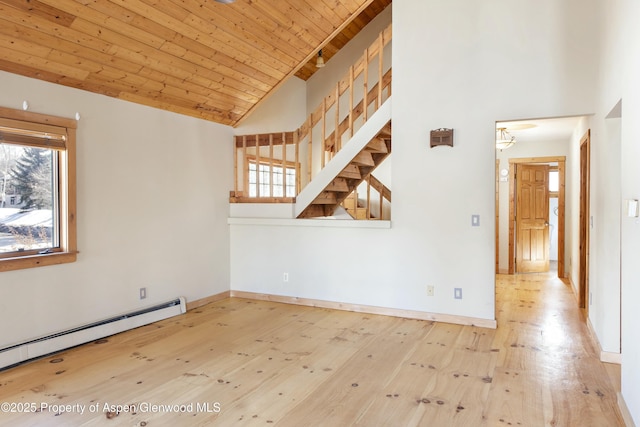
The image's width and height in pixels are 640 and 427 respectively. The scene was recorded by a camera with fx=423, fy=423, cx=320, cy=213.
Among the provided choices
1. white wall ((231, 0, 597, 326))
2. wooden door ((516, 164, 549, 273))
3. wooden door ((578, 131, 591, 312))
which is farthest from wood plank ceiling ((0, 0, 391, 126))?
wooden door ((516, 164, 549, 273))

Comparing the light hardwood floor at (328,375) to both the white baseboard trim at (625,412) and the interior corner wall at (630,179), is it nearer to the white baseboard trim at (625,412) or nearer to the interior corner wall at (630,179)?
the white baseboard trim at (625,412)

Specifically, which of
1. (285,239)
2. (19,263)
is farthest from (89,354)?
(285,239)

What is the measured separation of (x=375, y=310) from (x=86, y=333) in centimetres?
286

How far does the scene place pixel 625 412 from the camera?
2.42 metres

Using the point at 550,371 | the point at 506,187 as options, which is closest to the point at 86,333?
the point at 550,371

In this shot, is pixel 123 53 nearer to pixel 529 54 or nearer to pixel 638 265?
pixel 529 54

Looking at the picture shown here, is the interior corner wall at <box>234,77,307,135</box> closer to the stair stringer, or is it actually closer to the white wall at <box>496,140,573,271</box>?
the stair stringer

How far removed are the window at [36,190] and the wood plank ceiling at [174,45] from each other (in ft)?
1.41

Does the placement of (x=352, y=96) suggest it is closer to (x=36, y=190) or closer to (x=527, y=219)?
(x=36, y=190)

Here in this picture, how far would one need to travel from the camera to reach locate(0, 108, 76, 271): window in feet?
10.8

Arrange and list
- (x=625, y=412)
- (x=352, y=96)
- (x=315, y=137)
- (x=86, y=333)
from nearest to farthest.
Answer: (x=625, y=412), (x=86, y=333), (x=352, y=96), (x=315, y=137)

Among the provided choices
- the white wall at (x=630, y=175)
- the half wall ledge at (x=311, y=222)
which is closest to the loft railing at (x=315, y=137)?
the half wall ledge at (x=311, y=222)

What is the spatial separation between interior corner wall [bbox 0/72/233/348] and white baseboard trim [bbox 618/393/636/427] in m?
4.08

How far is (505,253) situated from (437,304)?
3.47 m
